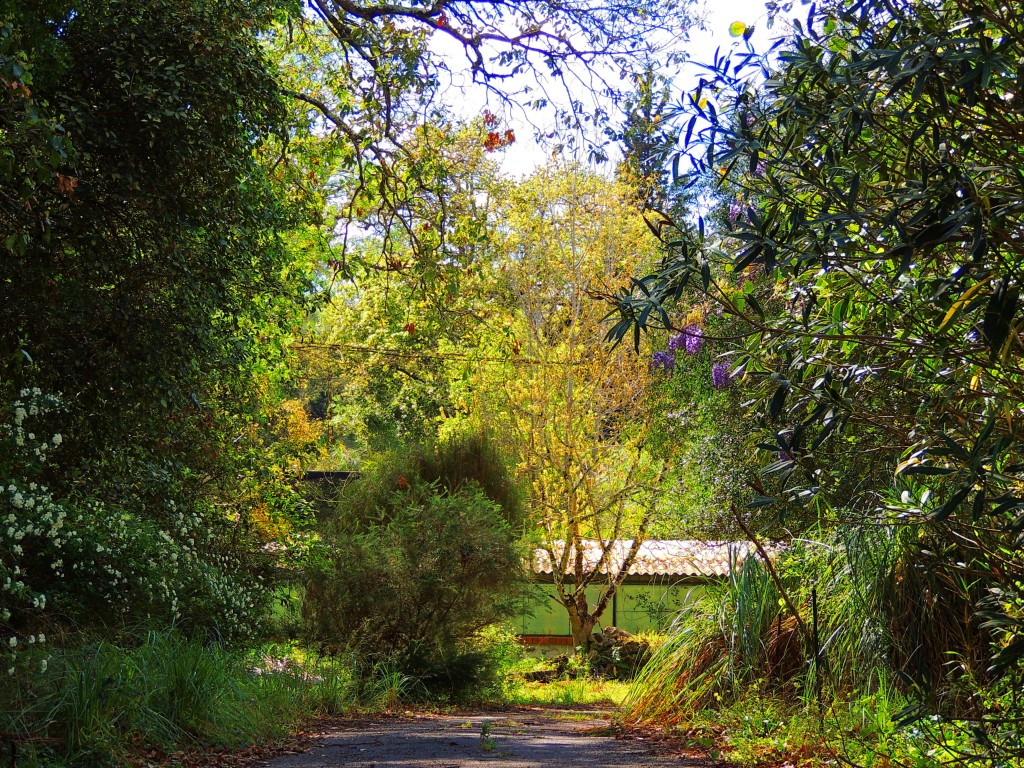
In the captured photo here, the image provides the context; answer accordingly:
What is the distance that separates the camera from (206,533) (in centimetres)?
795

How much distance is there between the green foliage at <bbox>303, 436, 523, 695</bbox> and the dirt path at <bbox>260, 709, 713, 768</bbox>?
207cm

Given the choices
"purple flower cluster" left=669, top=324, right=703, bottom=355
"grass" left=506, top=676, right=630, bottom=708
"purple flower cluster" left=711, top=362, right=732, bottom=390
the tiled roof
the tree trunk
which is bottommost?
"grass" left=506, top=676, right=630, bottom=708

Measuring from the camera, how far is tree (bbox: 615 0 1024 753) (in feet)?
8.93

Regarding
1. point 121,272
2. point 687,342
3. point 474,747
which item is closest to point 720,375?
point 687,342

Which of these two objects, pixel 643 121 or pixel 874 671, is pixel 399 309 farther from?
pixel 874 671

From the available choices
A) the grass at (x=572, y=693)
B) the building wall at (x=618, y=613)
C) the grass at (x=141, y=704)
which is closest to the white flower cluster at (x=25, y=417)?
the grass at (x=141, y=704)

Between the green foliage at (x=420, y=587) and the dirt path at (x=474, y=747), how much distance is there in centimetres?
207

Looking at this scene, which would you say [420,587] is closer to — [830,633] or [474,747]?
[474,747]

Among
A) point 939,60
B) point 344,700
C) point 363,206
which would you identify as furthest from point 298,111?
point 939,60

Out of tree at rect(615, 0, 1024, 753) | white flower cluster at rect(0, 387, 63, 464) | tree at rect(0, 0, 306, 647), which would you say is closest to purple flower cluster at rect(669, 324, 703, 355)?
tree at rect(0, 0, 306, 647)

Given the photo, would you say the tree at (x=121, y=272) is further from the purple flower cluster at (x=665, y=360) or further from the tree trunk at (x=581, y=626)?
the tree trunk at (x=581, y=626)

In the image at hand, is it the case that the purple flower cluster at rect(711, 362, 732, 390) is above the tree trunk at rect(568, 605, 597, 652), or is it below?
above

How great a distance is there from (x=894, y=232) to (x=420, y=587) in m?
8.11

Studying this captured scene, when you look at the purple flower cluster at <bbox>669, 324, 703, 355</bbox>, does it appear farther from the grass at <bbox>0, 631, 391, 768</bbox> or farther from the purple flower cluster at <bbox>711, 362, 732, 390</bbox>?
the grass at <bbox>0, 631, 391, 768</bbox>
